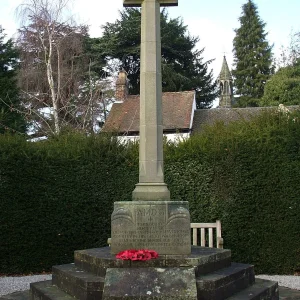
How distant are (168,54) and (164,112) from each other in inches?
317

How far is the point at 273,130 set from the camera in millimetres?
9945

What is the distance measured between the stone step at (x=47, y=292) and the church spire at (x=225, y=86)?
34.7 metres

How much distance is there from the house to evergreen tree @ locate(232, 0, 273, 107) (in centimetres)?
1619

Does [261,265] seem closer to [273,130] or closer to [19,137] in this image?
[273,130]

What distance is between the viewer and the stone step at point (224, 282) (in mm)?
5289

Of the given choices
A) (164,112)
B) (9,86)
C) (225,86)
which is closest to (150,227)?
(9,86)

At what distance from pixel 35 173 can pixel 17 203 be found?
816mm

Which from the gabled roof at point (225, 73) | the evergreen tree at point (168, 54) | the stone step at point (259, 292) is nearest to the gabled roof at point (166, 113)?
the evergreen tree at point (168, 54)

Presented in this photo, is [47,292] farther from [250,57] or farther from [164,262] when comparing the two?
[250,57]

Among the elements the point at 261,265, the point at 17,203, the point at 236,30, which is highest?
the point at 236,30

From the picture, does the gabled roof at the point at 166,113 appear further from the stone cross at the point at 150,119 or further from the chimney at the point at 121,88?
the stone cross at the point at 150,119

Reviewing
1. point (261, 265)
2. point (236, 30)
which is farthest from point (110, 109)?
point (236, 30)

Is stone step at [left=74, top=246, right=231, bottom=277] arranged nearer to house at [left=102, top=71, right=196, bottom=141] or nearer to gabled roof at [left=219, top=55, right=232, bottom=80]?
house at [left=102, top=71, right=196, bottom=141]

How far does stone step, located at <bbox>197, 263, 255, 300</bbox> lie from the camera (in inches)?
208
